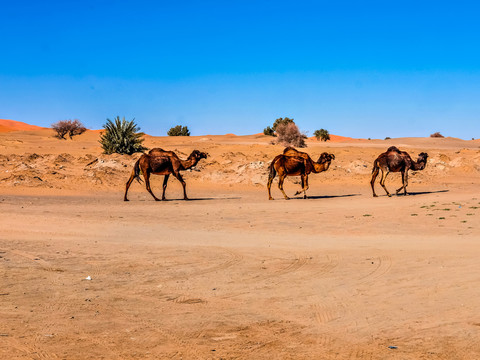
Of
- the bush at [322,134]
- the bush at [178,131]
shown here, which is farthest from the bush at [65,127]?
the bush at [322,134]

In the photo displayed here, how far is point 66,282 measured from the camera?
8.20m

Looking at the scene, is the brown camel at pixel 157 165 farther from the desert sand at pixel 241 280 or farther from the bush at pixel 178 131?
the bush at pixel 178 131

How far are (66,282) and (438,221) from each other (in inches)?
385

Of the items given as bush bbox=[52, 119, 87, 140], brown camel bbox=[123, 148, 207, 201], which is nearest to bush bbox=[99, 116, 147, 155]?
brown camel bbox=[123, 148, 207, 201]

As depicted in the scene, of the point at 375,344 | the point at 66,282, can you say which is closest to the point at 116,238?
the point at 66,282

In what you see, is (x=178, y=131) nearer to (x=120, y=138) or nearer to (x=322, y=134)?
(x=322, y=134)

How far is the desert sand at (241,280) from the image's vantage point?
5.73 m

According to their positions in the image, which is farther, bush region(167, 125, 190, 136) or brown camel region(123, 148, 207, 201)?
bush region(167, 125, 190, 136)

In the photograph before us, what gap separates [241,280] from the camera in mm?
Answer: 8477

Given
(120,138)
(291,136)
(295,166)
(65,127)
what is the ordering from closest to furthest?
(295,166)
(120,138)
(291,136)
(65,127)

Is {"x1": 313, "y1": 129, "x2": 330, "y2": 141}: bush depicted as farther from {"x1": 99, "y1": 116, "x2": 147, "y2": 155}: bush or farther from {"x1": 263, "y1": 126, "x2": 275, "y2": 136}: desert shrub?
{"x1": 99, "y1": 116, "x2": 147, "y2": 155}: bush

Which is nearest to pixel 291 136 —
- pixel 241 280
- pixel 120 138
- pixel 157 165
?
pixel 120 138

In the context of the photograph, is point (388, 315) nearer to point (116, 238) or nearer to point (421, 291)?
point (421, 291)

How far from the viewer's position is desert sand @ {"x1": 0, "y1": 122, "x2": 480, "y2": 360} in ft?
18.8
